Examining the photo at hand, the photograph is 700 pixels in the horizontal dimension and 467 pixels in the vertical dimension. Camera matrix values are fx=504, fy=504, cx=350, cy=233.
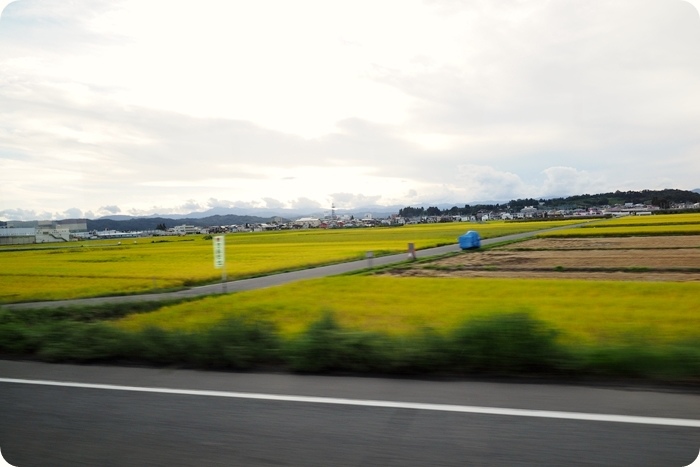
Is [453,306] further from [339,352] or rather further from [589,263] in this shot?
[589,263]

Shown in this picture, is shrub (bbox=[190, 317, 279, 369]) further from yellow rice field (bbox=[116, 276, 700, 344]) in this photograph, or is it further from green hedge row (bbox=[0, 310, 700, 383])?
yellow rice field (bbox=[116, 276, 700, 344])

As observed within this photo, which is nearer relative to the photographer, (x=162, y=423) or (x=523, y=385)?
(x=162, y=423)

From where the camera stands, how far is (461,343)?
5387 millimetres

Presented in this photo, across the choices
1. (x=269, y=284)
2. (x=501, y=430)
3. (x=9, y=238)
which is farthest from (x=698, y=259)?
(x=9, y=238)

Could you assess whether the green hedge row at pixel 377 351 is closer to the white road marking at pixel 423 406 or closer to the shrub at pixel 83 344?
the shrub at pixel 83 344

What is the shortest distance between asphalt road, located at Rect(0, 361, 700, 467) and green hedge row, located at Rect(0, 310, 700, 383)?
37cm

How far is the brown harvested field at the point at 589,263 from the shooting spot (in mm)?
18453

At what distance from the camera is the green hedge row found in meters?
4.81

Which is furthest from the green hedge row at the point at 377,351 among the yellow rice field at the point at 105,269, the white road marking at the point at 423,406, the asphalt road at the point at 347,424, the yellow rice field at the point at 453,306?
the yellow rice field at the point at 105,269

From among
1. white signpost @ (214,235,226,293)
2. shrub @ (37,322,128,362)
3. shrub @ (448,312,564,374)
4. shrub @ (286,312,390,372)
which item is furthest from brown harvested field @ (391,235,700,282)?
shrub @ (37,322,128,362)

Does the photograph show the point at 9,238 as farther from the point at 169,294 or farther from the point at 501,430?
the point at 501,430

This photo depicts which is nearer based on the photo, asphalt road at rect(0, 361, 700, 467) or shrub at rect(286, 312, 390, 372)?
asphalt road at rect(0, 361, 700, 467)

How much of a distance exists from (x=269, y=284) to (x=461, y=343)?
46.8ft

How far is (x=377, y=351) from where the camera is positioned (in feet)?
17.7
